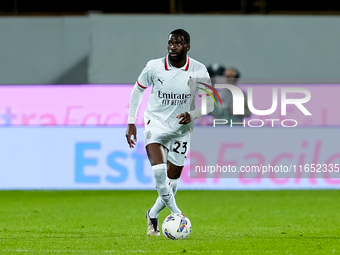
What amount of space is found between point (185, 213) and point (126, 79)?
6298mm

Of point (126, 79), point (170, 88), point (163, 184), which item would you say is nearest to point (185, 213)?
point (163, 184)

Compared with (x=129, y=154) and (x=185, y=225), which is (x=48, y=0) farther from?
(x=185, y=225)

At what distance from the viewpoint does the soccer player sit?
6938 mm

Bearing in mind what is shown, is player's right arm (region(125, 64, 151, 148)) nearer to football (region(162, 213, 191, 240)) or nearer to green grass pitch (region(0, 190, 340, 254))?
football (region(162, 213, 191, 240))

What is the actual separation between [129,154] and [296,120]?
327cm

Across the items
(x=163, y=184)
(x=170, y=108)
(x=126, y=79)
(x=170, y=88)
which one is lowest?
(x=126, y=79)

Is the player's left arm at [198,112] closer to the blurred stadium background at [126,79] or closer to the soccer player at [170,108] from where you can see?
the soccer player at [170,108]

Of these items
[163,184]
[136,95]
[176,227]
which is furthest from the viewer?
[136,95]

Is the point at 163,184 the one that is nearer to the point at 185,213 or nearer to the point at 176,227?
the point at 176,227

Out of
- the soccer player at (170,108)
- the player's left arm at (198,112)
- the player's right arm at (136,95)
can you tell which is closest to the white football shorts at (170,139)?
the soccer player at (170,108)

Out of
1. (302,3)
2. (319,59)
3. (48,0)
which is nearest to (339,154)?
(319,59)

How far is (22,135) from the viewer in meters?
13.5

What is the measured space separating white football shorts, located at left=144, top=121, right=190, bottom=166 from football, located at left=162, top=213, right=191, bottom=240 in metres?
0.66

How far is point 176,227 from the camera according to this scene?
6.72m
